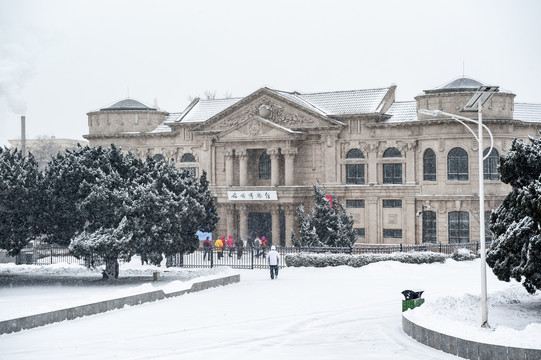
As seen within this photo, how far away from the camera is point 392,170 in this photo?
60.1 meters

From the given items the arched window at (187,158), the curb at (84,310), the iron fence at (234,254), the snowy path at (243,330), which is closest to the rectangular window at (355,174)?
the iron fence at (234,254)

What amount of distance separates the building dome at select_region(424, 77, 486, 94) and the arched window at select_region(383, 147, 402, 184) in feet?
16.8

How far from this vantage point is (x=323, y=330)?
2472 cm

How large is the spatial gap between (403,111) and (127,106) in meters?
23.3

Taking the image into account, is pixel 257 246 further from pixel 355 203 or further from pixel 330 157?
pixel 330 157

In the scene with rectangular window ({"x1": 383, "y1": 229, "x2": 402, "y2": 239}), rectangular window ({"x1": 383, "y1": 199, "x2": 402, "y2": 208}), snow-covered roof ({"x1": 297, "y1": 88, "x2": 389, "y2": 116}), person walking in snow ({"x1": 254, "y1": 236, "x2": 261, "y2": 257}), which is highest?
snow-covered roof ({"x1": 297, "y1": 88, "x2": 389, "y2": 116})

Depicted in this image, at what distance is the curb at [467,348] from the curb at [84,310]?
35.0 ft

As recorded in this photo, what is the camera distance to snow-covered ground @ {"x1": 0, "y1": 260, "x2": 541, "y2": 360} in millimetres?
21000

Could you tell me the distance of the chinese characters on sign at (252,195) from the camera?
201ft

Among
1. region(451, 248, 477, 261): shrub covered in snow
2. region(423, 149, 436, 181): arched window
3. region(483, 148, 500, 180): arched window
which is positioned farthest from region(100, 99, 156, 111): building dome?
region(451, 248, 477, 261): shrub covered in snow

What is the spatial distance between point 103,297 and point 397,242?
34368mm

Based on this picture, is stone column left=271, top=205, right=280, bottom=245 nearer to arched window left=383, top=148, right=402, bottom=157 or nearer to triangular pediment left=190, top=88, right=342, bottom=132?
triangular pediment left=190, top=88, right=342, bottom=132

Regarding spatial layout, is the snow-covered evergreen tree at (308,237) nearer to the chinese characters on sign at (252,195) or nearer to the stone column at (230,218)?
the chinese characters on sign at (252,195)

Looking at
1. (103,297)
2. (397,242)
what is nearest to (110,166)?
(103,297)
